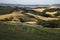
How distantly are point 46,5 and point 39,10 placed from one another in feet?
0.59

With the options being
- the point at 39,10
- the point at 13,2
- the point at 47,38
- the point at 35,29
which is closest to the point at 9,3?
the point at 13,2

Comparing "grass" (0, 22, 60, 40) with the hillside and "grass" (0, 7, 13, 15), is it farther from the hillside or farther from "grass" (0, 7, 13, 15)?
"grass" (0, 7, 13, 15)

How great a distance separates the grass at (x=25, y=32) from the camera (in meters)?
2.58

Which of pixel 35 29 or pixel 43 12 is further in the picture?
pixel 43 12

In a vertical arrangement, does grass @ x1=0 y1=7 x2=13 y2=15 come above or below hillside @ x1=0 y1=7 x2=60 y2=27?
above

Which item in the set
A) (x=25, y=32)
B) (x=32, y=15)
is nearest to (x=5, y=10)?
(x=32, y=15)

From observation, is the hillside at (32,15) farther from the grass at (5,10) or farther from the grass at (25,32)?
the grass at (25,32)

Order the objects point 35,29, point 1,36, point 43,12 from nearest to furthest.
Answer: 1. point 1,36
2. point 35,29
3. point 43,12

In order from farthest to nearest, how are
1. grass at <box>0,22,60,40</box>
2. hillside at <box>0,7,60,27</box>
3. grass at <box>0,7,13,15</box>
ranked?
grass at <box>0,7,13,15</box>, hillside at <box>0,7,60,27</box>, grass at <box>0,22,60,40</box>

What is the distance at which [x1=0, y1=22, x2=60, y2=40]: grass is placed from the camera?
2.58 metres

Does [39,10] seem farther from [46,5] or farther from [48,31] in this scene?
[48,31]

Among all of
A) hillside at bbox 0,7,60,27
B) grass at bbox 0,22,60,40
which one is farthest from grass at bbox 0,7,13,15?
grass at bbox 0,22,60,40

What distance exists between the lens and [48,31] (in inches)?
107

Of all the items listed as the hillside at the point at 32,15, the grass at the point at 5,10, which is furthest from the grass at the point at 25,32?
the grass at the point at 5,10
